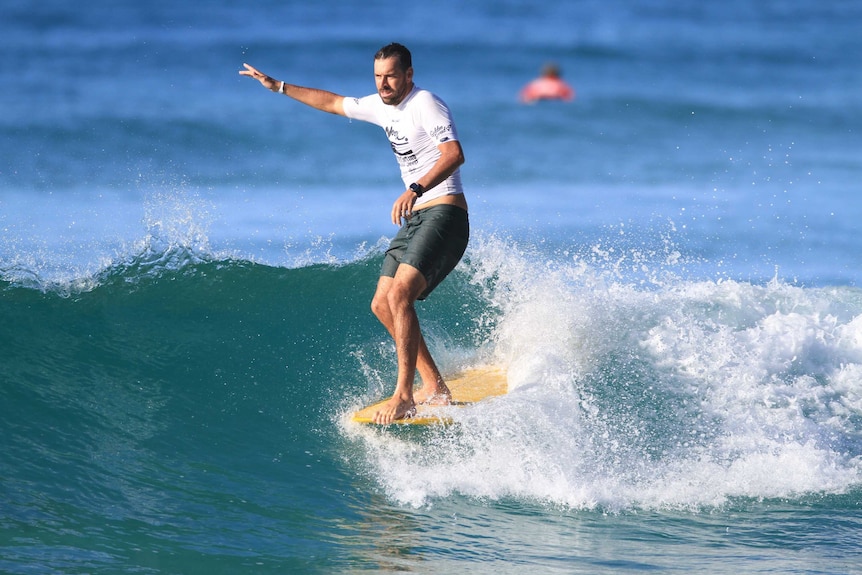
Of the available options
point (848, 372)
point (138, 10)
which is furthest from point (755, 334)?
point (138, 10)

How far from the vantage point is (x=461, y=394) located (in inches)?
269

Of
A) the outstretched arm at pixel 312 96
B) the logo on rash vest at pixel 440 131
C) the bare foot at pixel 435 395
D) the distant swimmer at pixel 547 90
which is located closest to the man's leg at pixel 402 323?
the bare foot at pixel 435 395

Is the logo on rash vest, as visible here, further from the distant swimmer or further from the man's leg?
the distant swimmer

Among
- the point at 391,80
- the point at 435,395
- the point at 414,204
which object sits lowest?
the point at 435,395

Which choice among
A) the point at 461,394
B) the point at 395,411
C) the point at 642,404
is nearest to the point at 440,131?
the point at 395,411

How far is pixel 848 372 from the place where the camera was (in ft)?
26.7

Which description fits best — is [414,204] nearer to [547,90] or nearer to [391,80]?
[391,80]

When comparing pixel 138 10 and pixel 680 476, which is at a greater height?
pixel 138 10

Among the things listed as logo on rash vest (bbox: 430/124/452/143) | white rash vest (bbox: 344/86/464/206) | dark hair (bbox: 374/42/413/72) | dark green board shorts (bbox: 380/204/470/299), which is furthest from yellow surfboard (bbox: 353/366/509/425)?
dark hair (bbox: 374/42/413/72)

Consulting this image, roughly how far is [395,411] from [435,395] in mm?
455

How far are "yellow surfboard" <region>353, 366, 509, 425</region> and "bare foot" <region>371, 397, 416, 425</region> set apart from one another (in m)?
0.03

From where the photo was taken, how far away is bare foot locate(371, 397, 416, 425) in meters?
6.07

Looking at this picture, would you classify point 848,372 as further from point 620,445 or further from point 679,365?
point 620,445

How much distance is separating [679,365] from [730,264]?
7.03 metres
